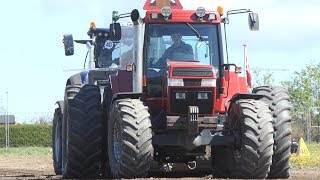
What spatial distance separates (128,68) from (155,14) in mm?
973

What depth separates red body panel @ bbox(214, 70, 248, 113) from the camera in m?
14.6

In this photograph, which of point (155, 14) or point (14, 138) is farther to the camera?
point (14, 138)

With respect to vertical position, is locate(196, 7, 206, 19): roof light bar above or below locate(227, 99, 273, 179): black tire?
above

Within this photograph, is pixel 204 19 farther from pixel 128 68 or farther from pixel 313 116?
pixel 313 116

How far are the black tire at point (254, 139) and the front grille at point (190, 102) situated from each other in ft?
1.67

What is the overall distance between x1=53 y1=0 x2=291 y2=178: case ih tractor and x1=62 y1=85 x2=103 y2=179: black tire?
0.02 metres

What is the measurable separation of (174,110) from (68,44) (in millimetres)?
6128

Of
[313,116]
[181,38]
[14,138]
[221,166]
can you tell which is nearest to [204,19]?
[181,38]

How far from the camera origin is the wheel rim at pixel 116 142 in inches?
551

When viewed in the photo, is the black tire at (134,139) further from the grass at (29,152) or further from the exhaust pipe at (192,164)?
the grass at (29,152)

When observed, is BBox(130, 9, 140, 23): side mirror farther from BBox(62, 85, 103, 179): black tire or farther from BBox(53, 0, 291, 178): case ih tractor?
BBox(62, 85, 103, 179): black tire

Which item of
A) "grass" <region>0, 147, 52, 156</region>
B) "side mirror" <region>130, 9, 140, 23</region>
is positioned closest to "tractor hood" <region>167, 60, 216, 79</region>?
"side mirror" <region>130, 9, 140, 23</region>

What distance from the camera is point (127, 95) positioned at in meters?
14.0

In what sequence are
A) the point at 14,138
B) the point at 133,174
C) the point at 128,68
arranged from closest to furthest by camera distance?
the point at 133,174 → the point at 128,68 → the point at 14,138
